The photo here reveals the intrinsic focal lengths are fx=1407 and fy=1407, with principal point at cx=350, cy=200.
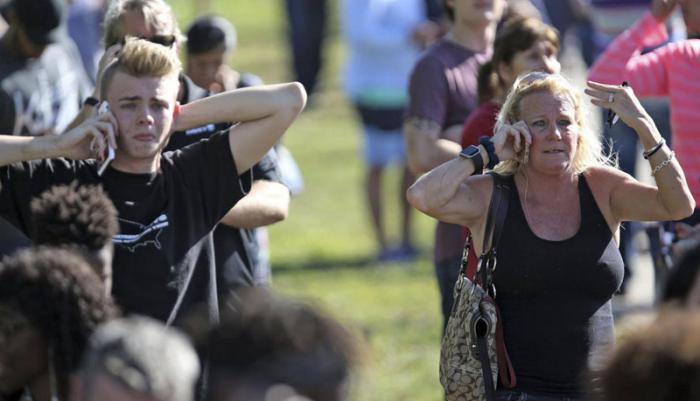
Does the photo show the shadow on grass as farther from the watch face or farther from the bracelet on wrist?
the watch face

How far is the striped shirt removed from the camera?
5.54 metres

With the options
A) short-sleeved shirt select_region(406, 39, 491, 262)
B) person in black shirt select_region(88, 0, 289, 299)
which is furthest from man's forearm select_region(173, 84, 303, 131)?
short-sleeved shirt select_region(406, 39, 491, 262)

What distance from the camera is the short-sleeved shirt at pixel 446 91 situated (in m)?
6.03

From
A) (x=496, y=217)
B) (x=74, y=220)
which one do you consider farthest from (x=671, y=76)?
(x=74, y=220)

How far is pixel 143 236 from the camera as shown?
14.8 feet

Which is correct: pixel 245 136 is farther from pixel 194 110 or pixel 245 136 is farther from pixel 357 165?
pixel 357 165

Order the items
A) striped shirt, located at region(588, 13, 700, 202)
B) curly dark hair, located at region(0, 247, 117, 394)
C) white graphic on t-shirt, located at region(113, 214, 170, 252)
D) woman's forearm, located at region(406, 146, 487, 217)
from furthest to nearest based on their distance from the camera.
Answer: striped shirt, located at region(588, 13, 700, 202) → woman's forearm, located at region(406, 146, 487, 217) → white graphic on t-shirt, located at region(113, 214, 170, 252) → curly dark hair, located at region(0, 247, 117, 394)

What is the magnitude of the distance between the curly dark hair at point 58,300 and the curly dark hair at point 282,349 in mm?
314

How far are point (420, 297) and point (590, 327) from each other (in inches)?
202

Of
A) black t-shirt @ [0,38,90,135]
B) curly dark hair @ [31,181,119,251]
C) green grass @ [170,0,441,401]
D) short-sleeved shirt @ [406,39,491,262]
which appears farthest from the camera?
green grass @ [170,0,441,401]

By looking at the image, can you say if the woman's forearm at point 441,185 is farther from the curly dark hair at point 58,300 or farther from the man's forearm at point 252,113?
the curly dark hair at point 58,300

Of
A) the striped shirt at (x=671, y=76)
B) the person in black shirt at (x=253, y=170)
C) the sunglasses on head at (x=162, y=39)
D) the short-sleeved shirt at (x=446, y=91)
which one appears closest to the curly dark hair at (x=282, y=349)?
the person in black shirt at (x=253, y=170)

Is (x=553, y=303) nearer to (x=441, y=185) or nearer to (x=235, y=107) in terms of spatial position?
(x=441, y=185)

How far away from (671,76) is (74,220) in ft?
9.33
